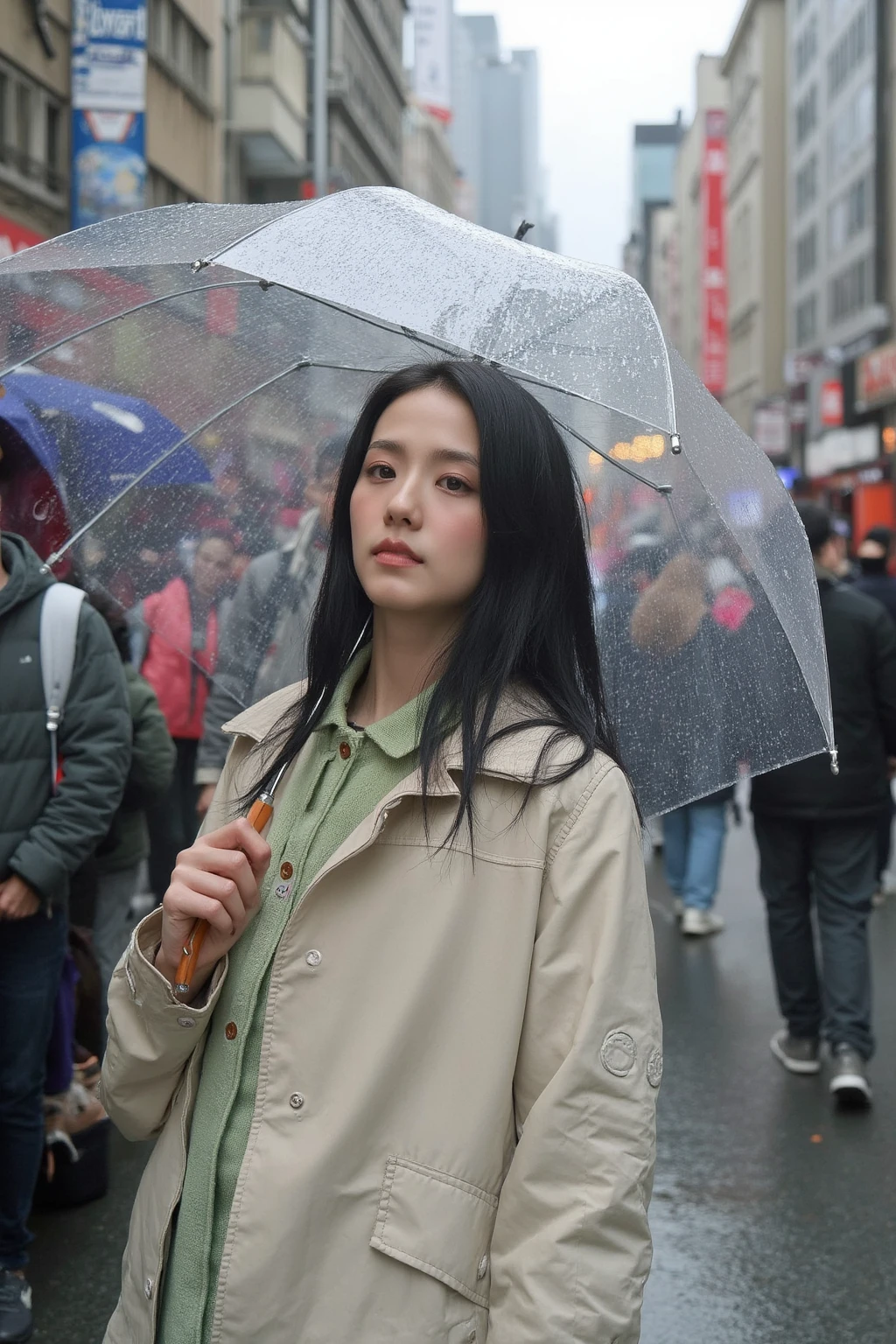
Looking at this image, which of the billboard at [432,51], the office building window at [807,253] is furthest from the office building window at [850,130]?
the billboard at [432,51]

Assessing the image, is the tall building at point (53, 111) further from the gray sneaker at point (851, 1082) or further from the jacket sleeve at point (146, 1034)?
the jacket sleeve at point (146, 1034)

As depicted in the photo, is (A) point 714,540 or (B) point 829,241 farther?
(B) point 829,241

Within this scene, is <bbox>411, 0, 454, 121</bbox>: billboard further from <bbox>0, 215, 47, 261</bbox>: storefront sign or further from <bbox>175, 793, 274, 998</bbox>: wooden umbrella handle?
<bbox>175, 793, 274, 998</bbox>: wooden umbrella handle

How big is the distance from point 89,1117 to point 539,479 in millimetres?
3372

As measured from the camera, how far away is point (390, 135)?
214 ft

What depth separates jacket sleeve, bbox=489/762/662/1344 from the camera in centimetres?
202

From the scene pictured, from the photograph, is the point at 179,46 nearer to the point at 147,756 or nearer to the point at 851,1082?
the point at 147,756

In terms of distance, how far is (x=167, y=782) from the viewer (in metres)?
5.64

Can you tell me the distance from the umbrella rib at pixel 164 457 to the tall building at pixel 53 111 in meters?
13.3

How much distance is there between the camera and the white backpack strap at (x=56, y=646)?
13.7 feet

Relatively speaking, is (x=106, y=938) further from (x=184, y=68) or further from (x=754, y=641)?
(x=184, y=68)

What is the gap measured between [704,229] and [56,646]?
8538cm

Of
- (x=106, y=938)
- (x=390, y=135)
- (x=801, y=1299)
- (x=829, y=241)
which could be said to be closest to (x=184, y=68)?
(x=106, y=938)

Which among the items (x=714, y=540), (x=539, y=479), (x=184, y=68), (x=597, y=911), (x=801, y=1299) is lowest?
(x=801, y=1299)
